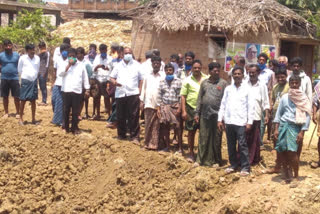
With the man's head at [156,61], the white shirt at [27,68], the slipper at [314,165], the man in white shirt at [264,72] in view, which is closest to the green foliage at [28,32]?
the white shirt at [27,68]

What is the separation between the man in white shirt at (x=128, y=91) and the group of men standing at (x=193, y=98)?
2 cm

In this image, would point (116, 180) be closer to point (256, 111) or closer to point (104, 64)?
point (256, 111)

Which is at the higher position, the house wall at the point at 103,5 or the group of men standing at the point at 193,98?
the house wall at the point at 103,5

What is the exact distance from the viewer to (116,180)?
23.8ft

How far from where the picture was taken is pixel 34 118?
30.6 ft

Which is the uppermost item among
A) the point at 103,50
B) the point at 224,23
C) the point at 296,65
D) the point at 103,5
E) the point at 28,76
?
the point at 103,5

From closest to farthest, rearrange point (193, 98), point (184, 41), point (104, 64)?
point (193, 98) → point (104, 64) → point (184, 41)

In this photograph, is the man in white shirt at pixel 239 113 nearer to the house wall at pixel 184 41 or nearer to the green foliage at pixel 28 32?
the house wall at pixel 184 41

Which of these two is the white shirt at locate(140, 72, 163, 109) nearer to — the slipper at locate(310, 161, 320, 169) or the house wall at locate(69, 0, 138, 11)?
the slipper at locate(310, 161, 320, 169)

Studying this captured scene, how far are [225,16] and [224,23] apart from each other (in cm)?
37

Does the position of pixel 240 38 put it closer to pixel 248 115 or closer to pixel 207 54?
pixel 207 54

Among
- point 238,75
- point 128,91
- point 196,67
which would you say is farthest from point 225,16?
point 238,75

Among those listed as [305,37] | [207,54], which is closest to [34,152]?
[207,54]

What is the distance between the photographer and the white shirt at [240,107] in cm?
617
